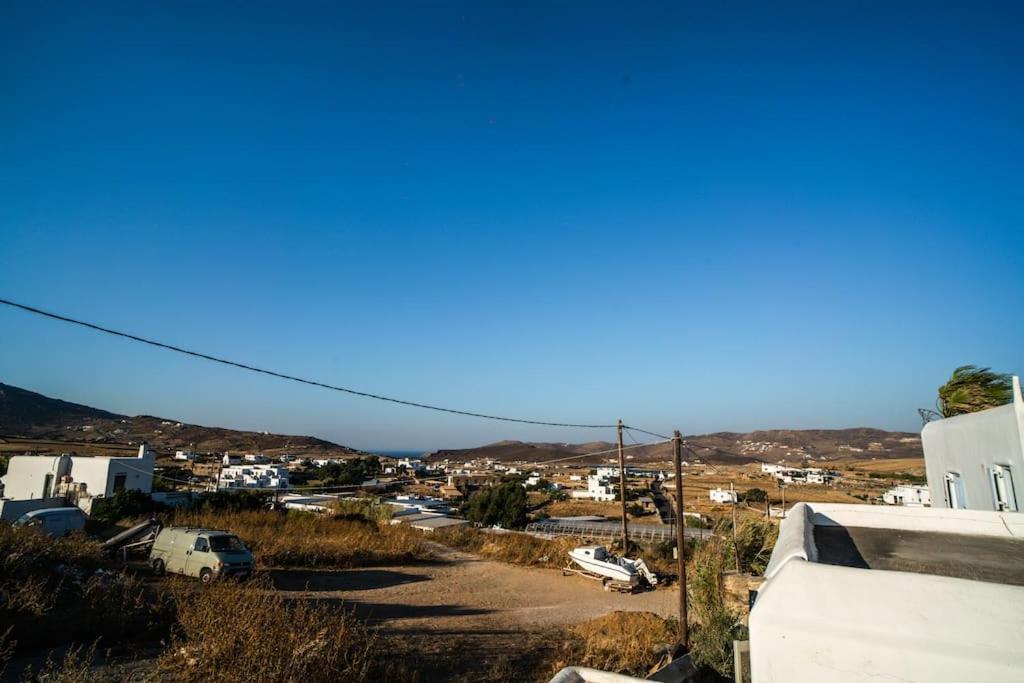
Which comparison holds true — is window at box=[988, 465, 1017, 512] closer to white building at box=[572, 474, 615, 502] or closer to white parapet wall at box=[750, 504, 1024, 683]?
white parapet wall at box=[750, 504, 1024, 683]

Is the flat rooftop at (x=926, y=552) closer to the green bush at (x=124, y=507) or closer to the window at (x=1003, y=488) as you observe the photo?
the window at (x=1003, y=488)

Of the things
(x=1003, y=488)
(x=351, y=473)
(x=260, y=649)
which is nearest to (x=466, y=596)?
(x=260, y=649)

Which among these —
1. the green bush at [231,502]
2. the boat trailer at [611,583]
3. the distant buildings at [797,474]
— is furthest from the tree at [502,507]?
the distant buildings at [797,474]

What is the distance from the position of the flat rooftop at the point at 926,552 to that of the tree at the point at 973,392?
37.5 ft

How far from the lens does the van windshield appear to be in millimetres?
15408

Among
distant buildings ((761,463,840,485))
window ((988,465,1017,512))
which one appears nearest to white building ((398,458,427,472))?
distant buildings ((761,463,840,485))

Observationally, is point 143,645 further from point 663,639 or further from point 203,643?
point 663,639

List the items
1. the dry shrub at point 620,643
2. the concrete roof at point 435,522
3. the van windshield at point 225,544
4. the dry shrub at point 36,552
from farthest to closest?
1. the concrete roof at point 435,522
2. the van windshield at point 225,544
3. the dry shrub at point 36,552
4. the dry shrub at point 620,643

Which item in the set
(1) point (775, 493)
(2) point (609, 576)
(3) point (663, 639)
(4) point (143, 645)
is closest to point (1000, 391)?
(3) point (663, 639)

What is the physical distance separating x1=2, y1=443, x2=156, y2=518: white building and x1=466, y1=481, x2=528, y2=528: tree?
69.5 feet

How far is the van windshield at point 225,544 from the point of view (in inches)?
607

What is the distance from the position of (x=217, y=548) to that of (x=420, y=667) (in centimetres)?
933

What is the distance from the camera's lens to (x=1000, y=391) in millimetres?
13195

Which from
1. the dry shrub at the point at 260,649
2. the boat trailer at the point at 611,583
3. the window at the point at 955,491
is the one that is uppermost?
the window at the point at 955,491
